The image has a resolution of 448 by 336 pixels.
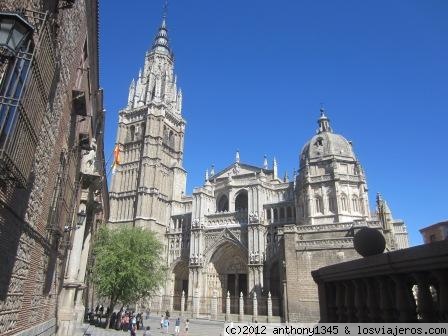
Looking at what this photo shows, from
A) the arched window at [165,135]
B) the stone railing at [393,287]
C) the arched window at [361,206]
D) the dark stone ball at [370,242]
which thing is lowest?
the stone railing at [393,287]

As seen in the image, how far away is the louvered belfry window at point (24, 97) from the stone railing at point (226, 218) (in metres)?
34.1

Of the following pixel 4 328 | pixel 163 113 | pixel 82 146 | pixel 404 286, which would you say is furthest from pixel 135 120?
pixel 404 286

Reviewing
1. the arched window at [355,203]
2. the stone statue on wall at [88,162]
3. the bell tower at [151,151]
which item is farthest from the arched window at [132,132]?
the stone statue on wall at [88,162]

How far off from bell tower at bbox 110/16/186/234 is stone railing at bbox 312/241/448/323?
134ft

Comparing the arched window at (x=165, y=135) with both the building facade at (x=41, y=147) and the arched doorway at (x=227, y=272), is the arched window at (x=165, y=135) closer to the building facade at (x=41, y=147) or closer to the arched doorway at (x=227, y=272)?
the arched doorway at (x=227, y=272)

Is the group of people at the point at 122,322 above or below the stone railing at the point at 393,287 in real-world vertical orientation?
below

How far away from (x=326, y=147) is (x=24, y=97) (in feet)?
119

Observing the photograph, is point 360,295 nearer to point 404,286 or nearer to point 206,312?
point 404,286

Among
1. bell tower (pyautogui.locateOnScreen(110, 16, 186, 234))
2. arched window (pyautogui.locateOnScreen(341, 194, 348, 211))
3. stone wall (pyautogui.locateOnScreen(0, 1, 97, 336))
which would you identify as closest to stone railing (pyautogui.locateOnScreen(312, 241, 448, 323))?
stone wall (pyautogui.locateOnScreen(0, 1, 97, 336))

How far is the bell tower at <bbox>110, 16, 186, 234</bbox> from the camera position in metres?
46.0

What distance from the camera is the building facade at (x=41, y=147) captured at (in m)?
4.81

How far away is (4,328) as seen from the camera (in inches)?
251

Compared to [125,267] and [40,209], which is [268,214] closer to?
[125,267]

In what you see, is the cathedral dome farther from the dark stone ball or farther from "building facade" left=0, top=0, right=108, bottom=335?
the dark stone ball
